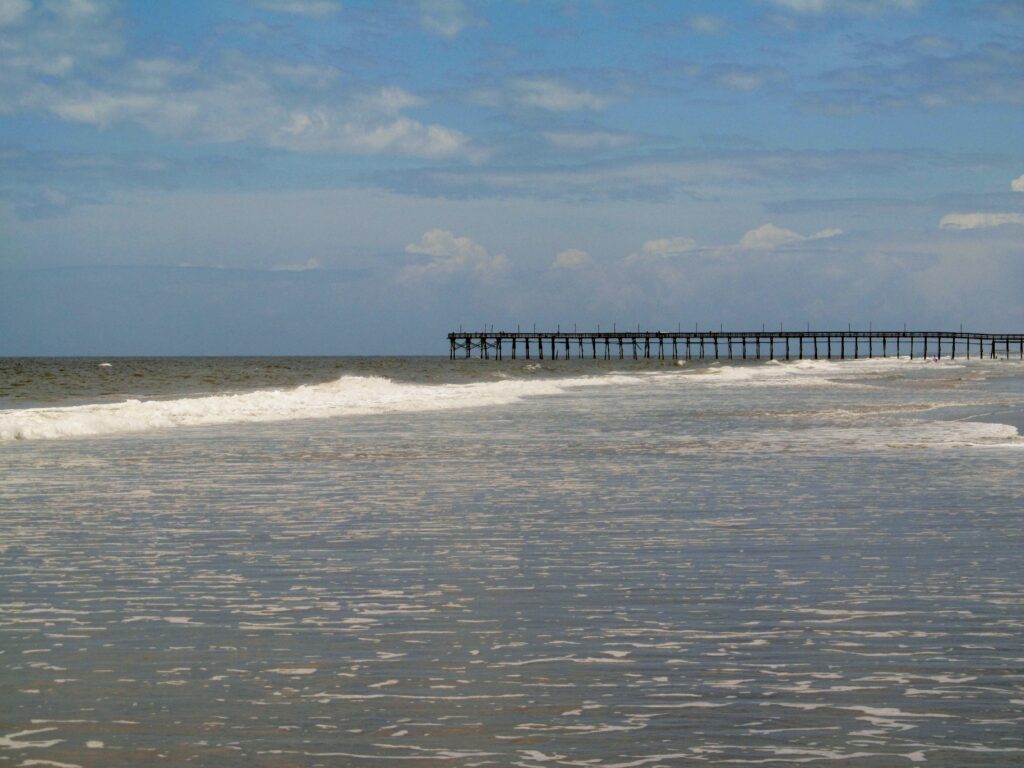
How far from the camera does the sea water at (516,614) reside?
381 cm

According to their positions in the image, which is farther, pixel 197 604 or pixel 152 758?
pixel 197 604

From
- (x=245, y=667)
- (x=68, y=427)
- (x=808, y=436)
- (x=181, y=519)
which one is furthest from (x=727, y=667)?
(x=68, y=427)

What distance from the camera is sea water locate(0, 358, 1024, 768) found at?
3.81 m

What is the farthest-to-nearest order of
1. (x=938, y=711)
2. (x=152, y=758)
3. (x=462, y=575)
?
(x=462, y=575) → (x=938, y=711) → (x=152, y=758)

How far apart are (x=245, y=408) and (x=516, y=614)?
2012cm

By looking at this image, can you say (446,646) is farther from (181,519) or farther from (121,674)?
(181,519)

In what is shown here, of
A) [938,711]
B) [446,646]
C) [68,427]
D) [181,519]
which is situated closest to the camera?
[938,711]

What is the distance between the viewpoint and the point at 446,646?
16.1ft

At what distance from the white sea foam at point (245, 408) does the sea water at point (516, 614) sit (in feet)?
21.7

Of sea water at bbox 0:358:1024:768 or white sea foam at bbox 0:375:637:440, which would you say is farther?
white sea foam at bbox 0:375:637:440

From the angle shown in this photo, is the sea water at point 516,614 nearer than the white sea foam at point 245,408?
Yes

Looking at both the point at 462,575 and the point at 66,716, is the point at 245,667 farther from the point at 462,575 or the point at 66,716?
the point at 462,575

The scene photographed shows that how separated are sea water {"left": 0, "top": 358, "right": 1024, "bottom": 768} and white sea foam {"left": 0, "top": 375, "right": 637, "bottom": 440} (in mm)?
6611

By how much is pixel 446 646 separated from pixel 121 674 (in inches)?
51.6
